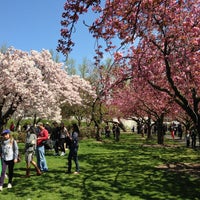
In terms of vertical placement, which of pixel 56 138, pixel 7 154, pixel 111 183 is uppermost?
pixel 56 138

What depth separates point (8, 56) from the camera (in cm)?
1986

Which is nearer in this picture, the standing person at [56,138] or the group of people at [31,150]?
the group of people at [31,150]

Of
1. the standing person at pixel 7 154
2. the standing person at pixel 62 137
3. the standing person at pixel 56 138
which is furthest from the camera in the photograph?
the standing person at pixel 56 138

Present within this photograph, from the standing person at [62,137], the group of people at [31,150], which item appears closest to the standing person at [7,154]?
the group of people at [31,150]

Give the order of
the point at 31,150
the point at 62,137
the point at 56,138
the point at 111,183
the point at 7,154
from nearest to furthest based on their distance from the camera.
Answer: the point at 7,154 → the point at 111,183 → the point at 31,150 → the point at 62,137 → the point at 56,138

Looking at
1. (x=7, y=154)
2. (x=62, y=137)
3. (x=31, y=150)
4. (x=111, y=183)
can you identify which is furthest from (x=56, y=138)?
(x=7, y=154)

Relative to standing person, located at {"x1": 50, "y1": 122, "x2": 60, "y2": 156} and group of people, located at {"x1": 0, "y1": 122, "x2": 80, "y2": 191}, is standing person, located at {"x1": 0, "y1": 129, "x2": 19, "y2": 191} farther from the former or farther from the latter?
standing person, located at {"x1": 50, "y1": 122, "x2": 60, "y2": 156}

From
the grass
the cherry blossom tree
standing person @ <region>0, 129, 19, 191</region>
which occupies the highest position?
the cherry blossom tree

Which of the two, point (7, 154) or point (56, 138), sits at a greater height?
point (56, 138)

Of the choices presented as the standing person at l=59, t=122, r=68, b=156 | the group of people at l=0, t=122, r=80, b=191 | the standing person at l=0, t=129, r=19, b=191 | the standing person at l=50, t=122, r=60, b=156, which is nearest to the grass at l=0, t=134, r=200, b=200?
the group of people at l=0, t=122, r=80, b=191

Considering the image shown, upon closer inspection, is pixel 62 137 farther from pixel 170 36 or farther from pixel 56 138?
pixel 170 36

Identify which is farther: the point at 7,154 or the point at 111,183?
the point at 111,183

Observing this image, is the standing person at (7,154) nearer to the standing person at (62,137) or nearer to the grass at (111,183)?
the grass at (111,183)

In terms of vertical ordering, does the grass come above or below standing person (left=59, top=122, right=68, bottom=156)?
below
